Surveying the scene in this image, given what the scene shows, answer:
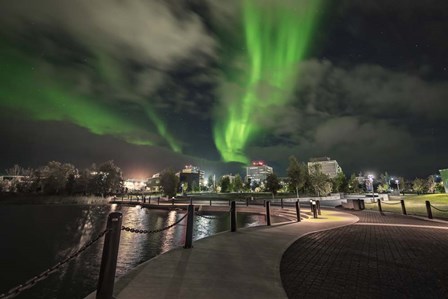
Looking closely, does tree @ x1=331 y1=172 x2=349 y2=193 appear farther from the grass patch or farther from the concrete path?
the concrete path

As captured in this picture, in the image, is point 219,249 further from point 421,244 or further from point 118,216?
point 421,244

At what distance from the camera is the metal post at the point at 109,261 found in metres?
4.05

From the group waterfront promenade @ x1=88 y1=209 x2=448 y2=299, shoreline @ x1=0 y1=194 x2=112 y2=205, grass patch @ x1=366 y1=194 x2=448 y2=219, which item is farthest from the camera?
shoreline @ x1=0 y1=194 x2=112 y2=205

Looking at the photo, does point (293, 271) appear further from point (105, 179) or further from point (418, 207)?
point (105, 179)

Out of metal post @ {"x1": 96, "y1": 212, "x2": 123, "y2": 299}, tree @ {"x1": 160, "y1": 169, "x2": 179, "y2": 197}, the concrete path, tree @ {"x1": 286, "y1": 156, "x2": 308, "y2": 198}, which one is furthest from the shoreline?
metal post @ {"x1": 96, "y1": 212, "x2": 123, "y2": 299}

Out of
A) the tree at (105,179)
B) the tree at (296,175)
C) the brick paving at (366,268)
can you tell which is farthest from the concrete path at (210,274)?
the tree at (105,179)

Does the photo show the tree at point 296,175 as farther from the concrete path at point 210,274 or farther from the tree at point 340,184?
the concrete path at point 210,274

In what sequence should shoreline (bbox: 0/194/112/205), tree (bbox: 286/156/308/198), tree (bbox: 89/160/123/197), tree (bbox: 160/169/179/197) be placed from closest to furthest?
1. tree (bbox: 286/156/308/198)
2. tree (bbox: 160/169/179/197)
3. shoreline (bbox: 0/194/112/205)
4. tree (bbox: 89/160/123/197)

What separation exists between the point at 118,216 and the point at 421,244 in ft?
33.7

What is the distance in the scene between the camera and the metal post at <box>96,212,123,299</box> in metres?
4.05

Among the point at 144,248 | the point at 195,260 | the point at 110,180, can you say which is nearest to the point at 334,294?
the point at 195,260

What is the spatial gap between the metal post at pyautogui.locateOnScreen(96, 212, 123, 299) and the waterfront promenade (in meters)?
0.24

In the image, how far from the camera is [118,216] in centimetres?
438

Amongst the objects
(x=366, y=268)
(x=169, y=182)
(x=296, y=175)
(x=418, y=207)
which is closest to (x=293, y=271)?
(x=366, y=268)
